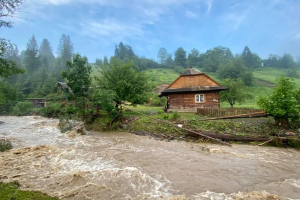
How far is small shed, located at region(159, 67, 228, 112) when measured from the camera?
2094 centimetres

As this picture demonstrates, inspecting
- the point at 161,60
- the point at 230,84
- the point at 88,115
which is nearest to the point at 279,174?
the point at 88,115

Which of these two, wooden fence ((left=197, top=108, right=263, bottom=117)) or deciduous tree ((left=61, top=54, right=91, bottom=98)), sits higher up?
deciduous tree ((left=61, top=54, right=91, bottom=98))

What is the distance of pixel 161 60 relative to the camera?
114938 mm

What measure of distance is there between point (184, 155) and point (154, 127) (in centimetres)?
526

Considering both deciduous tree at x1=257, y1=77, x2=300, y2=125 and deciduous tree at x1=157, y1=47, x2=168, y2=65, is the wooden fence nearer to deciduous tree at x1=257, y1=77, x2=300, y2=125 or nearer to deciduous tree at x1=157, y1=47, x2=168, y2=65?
deciduous tree at x1=257, y1=77, x2=300, y2=125

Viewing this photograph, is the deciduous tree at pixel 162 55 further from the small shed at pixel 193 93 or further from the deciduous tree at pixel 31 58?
the small shed at pixel 193 93

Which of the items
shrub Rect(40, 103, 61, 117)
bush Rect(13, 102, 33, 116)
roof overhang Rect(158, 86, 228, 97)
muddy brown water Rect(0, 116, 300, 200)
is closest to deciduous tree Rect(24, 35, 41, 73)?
bush Rect(13, 102, 33, 116)

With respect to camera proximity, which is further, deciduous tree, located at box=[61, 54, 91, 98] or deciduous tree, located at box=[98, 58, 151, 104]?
deciduous tree, located at box=[98, 58, 151, 104]

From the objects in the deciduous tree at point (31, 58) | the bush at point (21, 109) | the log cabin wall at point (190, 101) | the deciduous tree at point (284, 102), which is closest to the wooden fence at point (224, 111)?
the deciduous tree at point (284, 102)

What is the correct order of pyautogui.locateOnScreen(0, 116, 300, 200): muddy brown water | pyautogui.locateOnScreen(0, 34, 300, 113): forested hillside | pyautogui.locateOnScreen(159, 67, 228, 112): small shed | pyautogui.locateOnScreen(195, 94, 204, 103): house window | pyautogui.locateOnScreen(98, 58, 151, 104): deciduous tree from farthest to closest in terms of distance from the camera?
pyautogui.locateOnScreen(0, 34, 300, 113): forested hillside < pyautogui.locateOnScreen(195, 94, 204, 103): house window < pyautogui.locateOnScreen(159, 67, 228, 112): small shed < pyautogui.locateOnScreen(98, 58, 151, 104): deciduous tree < pyautogui.locateOnScreen(0, 116, 300, 200): muddy brown water

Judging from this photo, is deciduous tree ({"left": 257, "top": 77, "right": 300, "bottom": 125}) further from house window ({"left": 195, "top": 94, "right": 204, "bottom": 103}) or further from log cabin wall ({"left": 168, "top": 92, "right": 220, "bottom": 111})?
house window ({"left": 195, "top": 94, "right": 204, "bottom": 103})

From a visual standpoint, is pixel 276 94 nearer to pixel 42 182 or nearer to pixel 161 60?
pixel 42 182

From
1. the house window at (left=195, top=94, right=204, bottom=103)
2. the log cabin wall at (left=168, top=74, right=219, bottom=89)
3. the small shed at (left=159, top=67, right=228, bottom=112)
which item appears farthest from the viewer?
the log cabin wall at (left=168, top=74, right=219, bottom=89)

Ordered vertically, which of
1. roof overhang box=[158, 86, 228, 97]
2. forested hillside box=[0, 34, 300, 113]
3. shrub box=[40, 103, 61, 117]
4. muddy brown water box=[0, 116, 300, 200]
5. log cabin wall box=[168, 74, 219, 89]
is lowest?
muddy brown water box=[0, 116, 300, 200]
